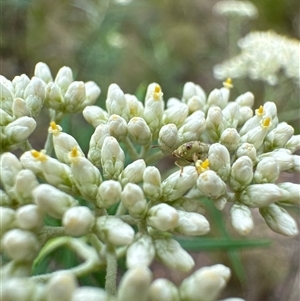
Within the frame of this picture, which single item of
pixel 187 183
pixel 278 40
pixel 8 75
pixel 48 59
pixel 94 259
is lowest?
pixel 94 259

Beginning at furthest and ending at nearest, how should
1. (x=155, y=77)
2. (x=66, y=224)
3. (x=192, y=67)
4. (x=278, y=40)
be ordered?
1. (x=192, y=67)
2. (x=155, y=77)
3. (x=278, y=40)
4. (x=66, y=224)

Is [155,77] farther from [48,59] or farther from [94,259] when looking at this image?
[94,259]

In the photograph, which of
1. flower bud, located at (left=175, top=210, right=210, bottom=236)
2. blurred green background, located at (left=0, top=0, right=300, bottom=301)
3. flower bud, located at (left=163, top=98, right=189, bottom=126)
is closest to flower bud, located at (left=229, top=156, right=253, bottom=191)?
flower bud, located at (left=175, top=210, right=210, bottom=236)

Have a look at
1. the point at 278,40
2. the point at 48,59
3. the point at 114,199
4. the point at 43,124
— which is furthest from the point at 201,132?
the point at 48,59

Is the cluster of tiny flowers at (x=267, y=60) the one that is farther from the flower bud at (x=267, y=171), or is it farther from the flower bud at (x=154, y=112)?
the flower bud at (x=267, y=171)

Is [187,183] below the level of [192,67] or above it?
below

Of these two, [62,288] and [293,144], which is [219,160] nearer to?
[293,144]

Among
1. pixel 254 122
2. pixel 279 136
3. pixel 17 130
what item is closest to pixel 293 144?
pixel 279 136
